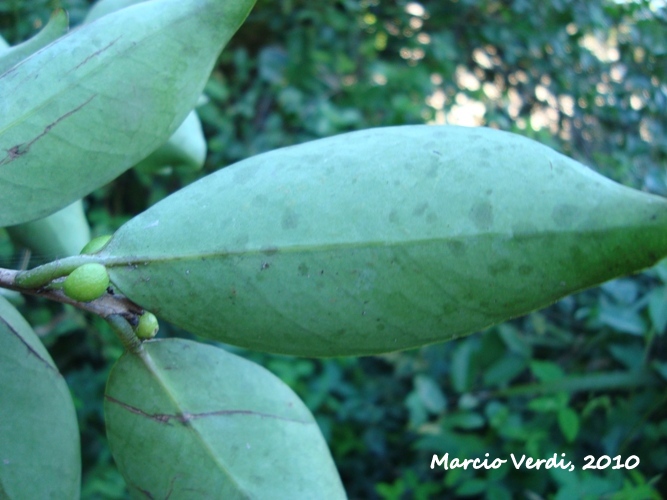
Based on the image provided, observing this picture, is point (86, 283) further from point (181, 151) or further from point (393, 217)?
point (181, 151)

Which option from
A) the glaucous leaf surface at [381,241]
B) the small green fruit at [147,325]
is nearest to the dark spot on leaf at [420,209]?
the glaucous leaf surface at [381,241]

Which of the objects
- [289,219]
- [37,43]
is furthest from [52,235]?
[289,219]

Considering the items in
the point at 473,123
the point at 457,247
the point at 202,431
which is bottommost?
the point at 473,123

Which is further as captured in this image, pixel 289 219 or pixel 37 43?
pixel 37 43

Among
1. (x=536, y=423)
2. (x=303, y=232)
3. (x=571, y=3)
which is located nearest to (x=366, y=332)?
(x=303, y=232)

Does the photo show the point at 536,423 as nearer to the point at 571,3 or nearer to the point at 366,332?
the point at 366,332

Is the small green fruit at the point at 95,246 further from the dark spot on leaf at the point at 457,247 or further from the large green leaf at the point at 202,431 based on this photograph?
the dark spot on leaf at the point at 457,247

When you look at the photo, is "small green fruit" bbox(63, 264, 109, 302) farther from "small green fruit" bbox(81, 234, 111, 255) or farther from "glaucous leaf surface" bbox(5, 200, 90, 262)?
"glaucous leaf surface" bbox(5, 200, 90, 262)
